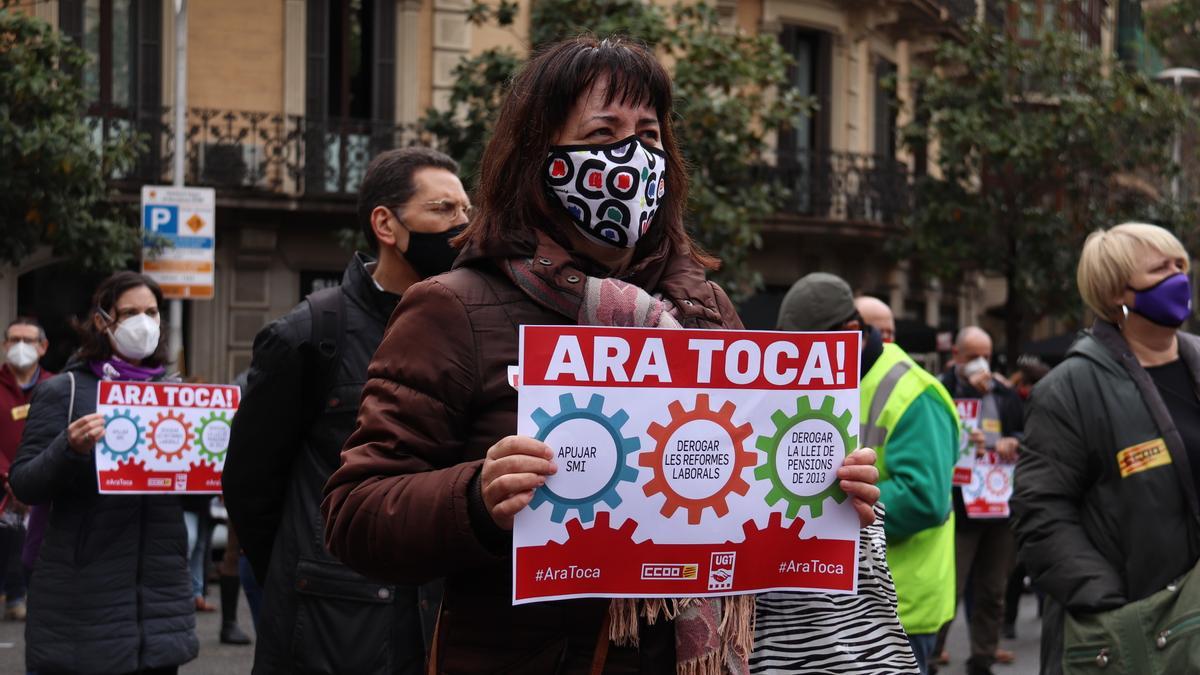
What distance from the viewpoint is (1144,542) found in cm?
470

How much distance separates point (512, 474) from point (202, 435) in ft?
13.8

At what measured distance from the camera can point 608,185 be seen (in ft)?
9.35

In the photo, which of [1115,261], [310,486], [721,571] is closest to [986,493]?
[1115,261]

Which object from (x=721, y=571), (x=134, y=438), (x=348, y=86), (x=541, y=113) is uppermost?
(x=348, y=86)

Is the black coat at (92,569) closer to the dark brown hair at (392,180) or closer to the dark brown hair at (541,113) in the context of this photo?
the dark brown hair at (392,180)

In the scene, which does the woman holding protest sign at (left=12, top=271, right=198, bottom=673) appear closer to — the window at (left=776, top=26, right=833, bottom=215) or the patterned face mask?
the patterned face mask

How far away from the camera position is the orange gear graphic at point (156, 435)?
20.2 ft

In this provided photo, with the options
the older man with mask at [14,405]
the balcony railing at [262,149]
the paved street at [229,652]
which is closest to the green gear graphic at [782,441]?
the paved street at [229,652]

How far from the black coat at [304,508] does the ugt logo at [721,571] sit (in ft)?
5.43

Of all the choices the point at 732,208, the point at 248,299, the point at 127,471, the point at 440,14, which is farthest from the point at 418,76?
the point at 127,471

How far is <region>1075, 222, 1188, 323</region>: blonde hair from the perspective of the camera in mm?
5055

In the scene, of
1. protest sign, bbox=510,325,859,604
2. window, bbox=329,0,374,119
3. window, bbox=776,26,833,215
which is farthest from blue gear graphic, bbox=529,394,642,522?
window, bbox=776,26,833,215

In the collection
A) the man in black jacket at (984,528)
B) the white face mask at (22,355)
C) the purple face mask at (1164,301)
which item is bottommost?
the man in black jacket at (984,528)

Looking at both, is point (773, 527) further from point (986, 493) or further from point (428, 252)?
point (986, 493)
